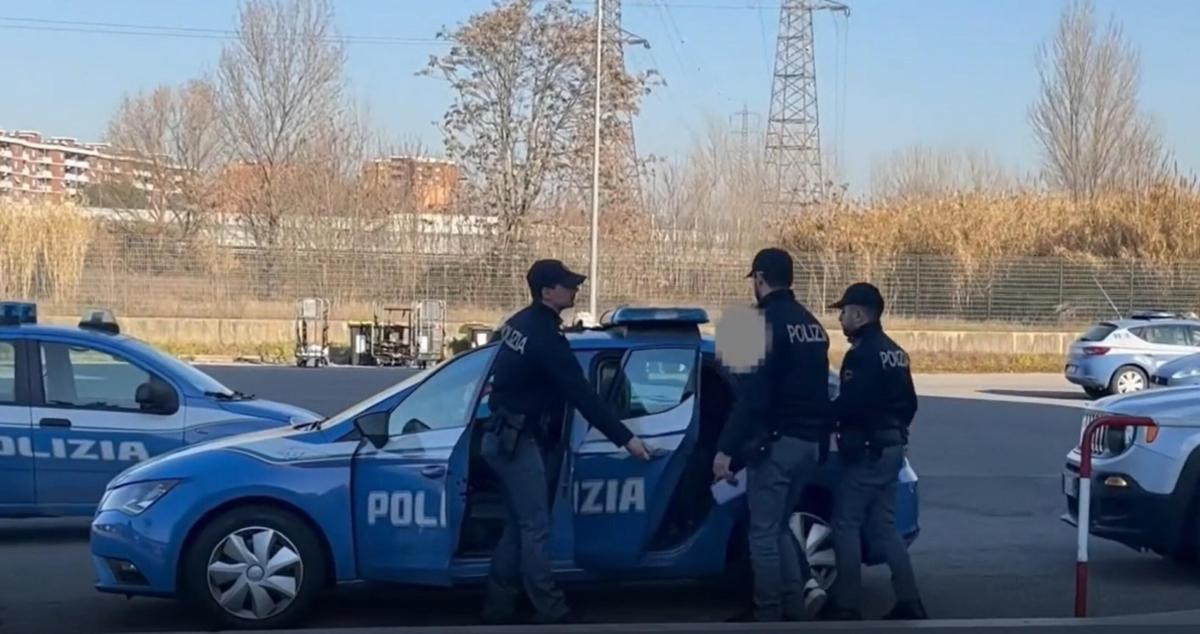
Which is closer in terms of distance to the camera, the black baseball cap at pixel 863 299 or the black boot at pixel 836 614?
the black boot at pixel 836 614

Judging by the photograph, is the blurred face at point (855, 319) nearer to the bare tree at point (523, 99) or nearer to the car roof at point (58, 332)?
the car roof at point (58, 332)

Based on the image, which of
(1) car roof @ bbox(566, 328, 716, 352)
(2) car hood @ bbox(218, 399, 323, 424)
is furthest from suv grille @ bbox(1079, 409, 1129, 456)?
(2) car hood @ bbox(218, 399, 323, 424)

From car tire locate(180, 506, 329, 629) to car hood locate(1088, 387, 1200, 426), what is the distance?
4.89 metres

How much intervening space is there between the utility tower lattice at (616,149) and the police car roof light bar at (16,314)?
3508 centimetres

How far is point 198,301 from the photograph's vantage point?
4038cm

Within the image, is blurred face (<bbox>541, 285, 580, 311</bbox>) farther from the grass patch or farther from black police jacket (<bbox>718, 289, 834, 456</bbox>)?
the grass patch

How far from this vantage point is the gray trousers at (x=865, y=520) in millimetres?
7543

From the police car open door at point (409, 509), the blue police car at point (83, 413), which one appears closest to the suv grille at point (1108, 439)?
the police car open door at point (409, 509)

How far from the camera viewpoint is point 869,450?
24.7 feet

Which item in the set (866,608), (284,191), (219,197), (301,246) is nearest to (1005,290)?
(301,246)

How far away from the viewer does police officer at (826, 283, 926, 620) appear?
295 inches

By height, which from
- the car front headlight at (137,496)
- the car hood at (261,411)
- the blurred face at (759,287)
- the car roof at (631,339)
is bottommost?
the car front headlight at (137,496)

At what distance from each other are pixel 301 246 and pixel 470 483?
3689 centimetres

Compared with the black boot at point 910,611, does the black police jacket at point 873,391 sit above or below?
above
